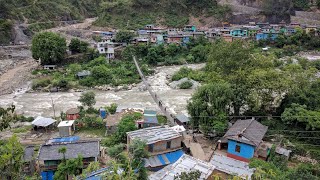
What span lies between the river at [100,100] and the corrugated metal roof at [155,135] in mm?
7765

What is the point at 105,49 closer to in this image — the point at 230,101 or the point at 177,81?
the point at 177,81

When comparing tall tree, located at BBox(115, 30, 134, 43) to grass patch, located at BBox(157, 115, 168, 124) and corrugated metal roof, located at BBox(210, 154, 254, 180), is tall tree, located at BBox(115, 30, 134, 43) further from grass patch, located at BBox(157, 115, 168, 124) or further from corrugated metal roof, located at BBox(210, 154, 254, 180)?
corrugated metal roof, located at BBox(210, 154, 254, 180)

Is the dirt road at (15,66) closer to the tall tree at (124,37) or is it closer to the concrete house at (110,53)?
the concrete house at (110,53)

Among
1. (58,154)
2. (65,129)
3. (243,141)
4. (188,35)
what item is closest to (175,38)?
(188,35)

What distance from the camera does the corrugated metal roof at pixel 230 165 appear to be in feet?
45.2

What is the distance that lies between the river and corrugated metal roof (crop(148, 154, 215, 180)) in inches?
437

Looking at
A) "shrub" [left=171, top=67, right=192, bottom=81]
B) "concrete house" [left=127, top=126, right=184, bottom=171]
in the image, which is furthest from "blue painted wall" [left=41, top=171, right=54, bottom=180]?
"shrub" [left=171, top=67, right=192, bottom=81]

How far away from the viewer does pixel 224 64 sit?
20312 millimetres

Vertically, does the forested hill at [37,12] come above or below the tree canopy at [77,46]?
above

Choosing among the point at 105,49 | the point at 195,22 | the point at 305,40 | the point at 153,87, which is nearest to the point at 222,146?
the point at 153,87

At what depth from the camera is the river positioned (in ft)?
80.3

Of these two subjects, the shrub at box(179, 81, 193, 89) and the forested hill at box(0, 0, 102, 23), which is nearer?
the shrub at box(179, 81, 193, 89)

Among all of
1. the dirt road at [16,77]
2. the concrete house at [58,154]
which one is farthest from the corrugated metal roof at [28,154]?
the dirt road at [16,77]

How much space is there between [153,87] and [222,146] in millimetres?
13983
